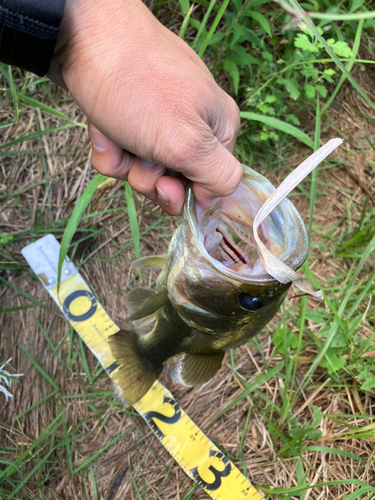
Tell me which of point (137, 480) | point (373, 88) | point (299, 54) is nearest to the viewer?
point (299, 54)

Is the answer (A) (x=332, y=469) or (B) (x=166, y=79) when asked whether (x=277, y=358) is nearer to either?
(A) (x=332, y=469)

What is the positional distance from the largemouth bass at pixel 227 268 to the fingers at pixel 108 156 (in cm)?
42

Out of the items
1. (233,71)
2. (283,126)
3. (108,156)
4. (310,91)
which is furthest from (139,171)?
(310,91)

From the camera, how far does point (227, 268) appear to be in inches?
51.5

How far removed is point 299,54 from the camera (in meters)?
2.38

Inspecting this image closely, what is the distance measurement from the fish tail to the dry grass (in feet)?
1.11

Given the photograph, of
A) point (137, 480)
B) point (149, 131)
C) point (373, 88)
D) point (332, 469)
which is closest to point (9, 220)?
point (149, 131)

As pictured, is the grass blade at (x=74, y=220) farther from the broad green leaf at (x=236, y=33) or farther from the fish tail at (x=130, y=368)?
the broad green leaf at (x=236, y=33)

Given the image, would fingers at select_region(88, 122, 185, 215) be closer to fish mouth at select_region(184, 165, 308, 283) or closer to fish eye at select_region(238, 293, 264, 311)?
fish mouth at select_region(184, 165, 308, 283)

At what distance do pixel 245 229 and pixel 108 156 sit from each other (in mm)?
702

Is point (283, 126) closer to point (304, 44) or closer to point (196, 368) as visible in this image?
point (304, 44)

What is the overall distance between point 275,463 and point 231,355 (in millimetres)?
784

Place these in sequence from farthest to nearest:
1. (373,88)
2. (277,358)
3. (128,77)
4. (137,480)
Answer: (373,88) < (277,358) < (137,480) < (128,77)

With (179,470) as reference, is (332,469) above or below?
above
